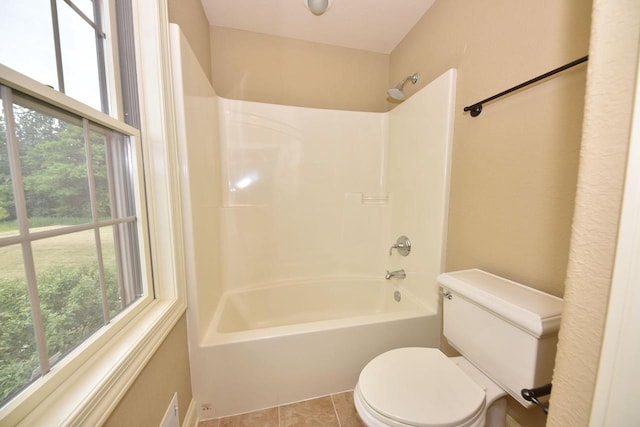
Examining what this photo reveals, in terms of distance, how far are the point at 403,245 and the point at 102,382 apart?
65.4 inches

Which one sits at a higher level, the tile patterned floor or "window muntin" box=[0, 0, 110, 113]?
"window muntin" box=[0, 0, 110, 113]

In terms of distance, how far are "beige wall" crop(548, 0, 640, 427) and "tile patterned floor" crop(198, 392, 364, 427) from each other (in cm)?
114

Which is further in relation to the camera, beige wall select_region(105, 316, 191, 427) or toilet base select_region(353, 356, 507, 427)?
toilet base select_region(353, 356, 507, 427)

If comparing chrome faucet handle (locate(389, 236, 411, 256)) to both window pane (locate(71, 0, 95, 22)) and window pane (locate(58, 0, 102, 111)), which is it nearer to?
window pane (locate(58, 0, 102, 111))

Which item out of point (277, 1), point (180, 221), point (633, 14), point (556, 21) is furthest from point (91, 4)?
point (556, 21)

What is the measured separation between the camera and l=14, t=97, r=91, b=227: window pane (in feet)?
1.65

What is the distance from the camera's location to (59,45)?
61cm

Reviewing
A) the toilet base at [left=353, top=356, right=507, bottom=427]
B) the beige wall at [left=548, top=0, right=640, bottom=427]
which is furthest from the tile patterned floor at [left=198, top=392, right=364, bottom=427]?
the beige wall at [left=548, top=0, right=640, bottom=427]

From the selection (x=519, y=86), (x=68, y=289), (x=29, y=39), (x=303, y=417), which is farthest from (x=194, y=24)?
(x=303, y=417)

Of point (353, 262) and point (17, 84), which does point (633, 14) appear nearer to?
point (17, 84)

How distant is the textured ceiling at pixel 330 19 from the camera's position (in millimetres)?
1498

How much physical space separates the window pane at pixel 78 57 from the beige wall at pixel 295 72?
1104 mm

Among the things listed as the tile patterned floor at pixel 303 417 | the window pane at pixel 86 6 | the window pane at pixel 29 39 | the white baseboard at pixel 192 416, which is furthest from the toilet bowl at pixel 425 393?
the window pane at pixel 86 6

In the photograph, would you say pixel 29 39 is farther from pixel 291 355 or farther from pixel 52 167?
pixel 291 355
